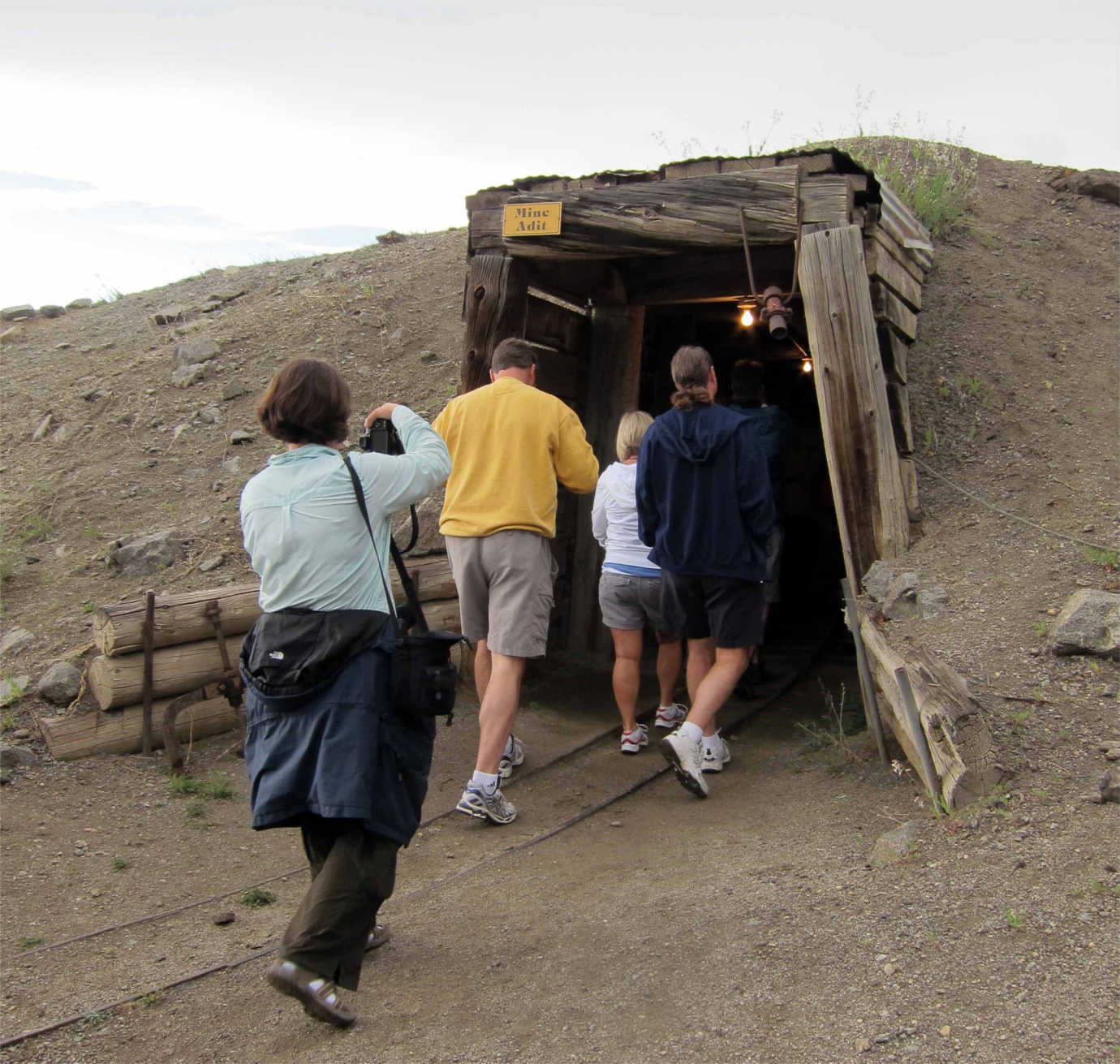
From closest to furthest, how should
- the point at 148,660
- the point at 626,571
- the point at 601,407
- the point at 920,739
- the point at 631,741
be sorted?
the point at 920,739, the point at 148,660, the point at 626,571, the point at 631,741, the point at 601,407

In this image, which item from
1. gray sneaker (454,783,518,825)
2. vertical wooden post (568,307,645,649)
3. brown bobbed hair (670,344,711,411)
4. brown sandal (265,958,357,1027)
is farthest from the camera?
vertical wooden post (568,307,645,649)

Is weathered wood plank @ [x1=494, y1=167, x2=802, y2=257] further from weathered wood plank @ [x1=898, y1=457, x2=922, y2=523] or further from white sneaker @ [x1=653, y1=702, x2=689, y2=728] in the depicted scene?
white sneaker @ [x1=653, y1=702, x2=689, y2=728]

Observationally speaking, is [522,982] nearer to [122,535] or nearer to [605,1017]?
[605,1017]

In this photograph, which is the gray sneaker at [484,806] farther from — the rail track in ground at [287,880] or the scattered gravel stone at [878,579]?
the scattered gravel stone at [878,579]

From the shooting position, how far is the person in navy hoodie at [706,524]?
527 cm

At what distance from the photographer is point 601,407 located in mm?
8688

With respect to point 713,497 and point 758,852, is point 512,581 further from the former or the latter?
point 758,852

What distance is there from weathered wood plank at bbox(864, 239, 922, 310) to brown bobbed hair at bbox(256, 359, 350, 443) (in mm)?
4149

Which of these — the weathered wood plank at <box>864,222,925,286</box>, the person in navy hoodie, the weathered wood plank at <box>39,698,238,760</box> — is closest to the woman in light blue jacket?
the person in navy hoodie

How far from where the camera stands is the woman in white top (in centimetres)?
612

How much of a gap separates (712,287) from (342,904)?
6.25 metres

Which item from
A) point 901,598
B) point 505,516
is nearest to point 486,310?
point 505,516

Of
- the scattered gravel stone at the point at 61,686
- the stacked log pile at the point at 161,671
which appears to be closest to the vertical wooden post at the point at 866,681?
the stacked log pile at the point at 161,671

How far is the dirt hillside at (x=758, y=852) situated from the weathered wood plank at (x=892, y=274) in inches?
14.4
